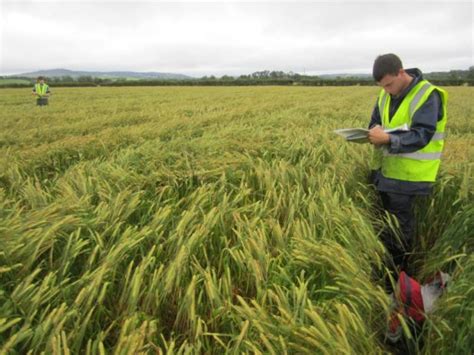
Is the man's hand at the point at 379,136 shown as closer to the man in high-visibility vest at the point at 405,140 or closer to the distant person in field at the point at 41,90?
the man in high-visibility vest at the point at 405,140

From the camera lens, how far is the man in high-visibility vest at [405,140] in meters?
2.44

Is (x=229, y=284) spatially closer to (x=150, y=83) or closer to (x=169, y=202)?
(x=169, y=202)

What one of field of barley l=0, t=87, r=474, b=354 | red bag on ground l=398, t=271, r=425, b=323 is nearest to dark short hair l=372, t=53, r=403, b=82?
field of barley l=0, t=87, r=474, b=354

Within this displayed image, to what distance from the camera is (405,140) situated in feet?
8.07

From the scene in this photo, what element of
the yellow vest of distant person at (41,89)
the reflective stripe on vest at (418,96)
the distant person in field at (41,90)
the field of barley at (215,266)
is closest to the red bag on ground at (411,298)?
the field of barley at (215,266)

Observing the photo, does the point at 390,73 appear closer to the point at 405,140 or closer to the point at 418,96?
the point at 418,96

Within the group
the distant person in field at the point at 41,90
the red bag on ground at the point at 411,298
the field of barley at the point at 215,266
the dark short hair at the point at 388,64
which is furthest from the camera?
the distant person in field at the point at 41,90

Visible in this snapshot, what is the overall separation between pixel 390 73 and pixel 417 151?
0.69 metres

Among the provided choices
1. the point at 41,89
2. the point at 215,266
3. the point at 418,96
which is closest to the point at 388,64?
the point at 418,96

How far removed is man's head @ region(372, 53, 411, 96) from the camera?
2.43 metres

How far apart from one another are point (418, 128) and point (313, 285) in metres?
1.63

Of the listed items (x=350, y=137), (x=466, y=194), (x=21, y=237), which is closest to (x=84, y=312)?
(x=21, y=237)

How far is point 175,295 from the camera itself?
5.31ft

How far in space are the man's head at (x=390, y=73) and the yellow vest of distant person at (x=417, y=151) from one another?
0.10m
